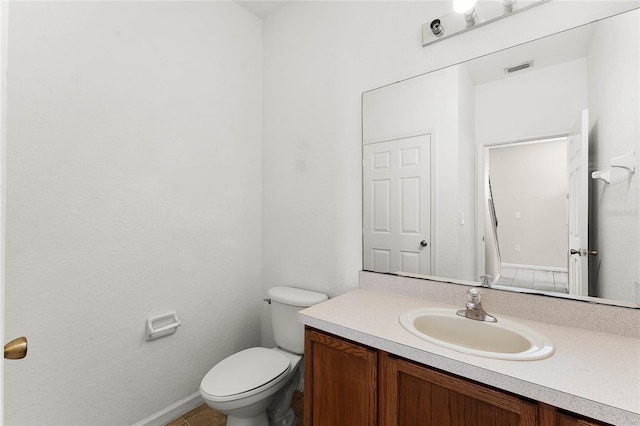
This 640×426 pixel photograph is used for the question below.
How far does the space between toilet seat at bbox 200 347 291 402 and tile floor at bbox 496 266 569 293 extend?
116 centimetres

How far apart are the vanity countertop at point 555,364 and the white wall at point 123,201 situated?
3.20ft

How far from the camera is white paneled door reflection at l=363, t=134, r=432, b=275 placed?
4.93ft

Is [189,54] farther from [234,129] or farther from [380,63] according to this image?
[380,63]

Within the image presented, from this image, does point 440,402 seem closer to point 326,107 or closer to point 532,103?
point 532,103

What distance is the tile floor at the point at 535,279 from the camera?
1.18m

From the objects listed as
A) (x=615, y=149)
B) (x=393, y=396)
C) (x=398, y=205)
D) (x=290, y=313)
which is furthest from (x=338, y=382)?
(x=615, y=149)

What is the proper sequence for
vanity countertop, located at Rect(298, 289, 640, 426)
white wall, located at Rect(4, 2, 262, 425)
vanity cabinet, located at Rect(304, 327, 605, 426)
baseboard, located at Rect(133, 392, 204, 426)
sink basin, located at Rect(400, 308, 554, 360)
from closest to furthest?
vanity countertop, located at Rect(298, 289, 640, 426)
vanity cabinet, located at Rect(304, 327, 605, 426)
sink basin, located at Rect(400, 308, 554, 360)
white wall, located at Rect(4, 2, 262, 425)
baseboard, located at Rect(133, 392, 204, 426)

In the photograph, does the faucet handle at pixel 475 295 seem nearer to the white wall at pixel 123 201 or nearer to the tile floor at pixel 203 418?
the tile floor at pixel 203 418

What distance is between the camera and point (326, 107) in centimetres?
189

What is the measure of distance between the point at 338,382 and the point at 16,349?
973mm

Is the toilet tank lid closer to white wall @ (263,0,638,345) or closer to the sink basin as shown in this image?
white wall @ (263,0,638,345)

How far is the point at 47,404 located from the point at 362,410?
1387 millimetres

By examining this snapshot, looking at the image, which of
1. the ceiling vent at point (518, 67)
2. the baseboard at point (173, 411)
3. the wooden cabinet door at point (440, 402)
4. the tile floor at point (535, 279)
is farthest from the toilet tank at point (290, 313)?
the ceiling vent at point (518, 67)

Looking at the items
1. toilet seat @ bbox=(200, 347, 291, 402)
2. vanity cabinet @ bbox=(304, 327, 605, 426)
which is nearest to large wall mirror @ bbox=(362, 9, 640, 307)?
vanity cabinet @ bbox=(304, 327, 605, 426)
